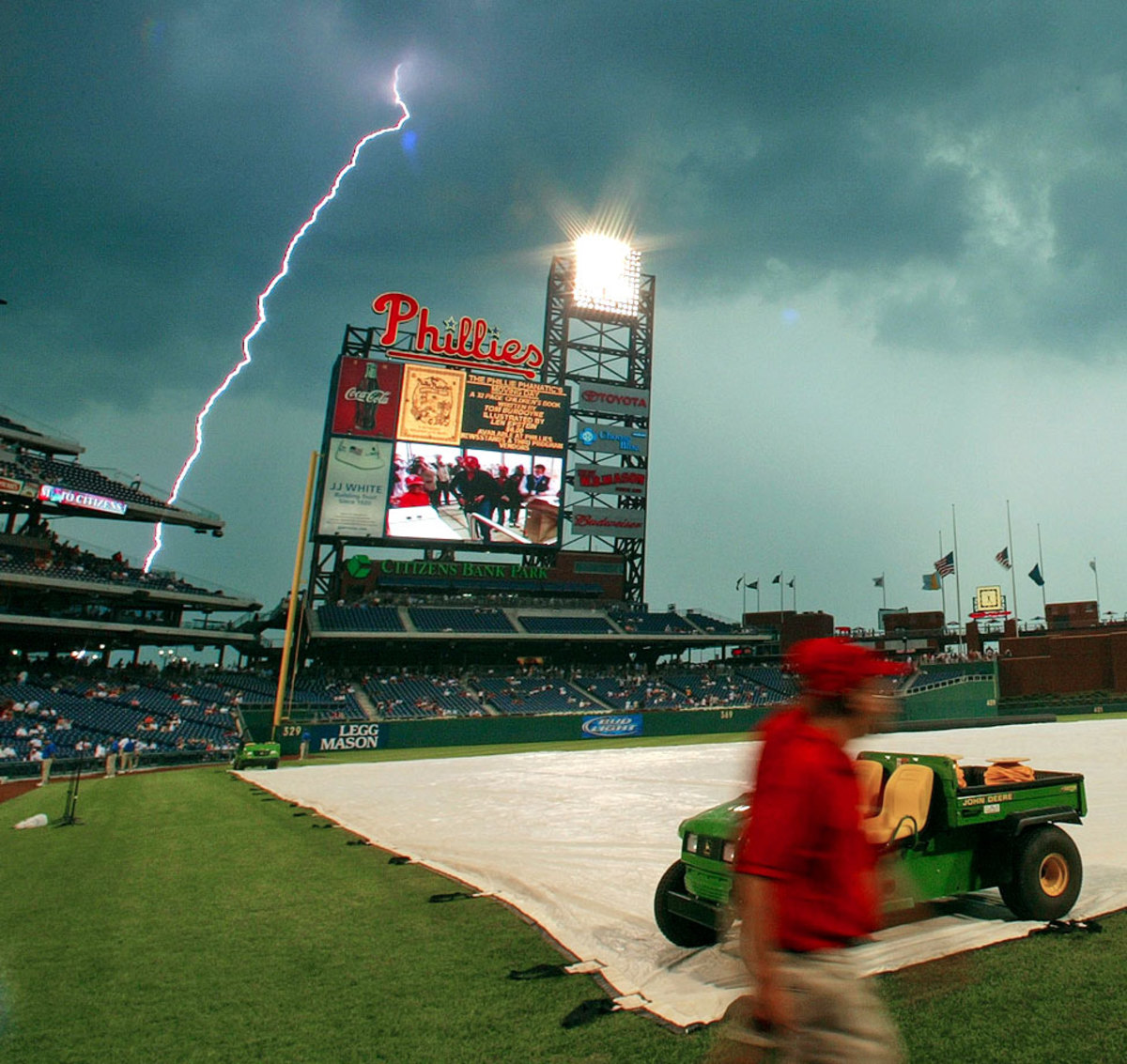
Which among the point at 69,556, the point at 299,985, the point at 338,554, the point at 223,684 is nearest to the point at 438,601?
the point at 338,554

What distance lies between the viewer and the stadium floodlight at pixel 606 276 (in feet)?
194

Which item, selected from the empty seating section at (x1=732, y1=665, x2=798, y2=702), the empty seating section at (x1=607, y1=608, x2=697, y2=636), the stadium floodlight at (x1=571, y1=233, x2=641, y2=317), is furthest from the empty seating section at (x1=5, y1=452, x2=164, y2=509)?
the empty seating section at (x1=732, y1=665, x2=798, y2=702)

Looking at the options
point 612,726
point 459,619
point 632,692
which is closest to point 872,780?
point 612,726

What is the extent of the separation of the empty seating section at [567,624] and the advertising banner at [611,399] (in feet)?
51.0

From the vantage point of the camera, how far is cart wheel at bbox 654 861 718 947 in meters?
5.41

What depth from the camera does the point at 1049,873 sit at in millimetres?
5801

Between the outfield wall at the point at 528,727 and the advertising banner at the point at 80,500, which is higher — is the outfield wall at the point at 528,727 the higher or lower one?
the lower one

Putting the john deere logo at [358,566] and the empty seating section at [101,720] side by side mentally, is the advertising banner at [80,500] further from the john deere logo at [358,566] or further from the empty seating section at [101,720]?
the john deere logo at [358,566]

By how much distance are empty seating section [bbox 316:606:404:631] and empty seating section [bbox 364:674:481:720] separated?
3.15 meters

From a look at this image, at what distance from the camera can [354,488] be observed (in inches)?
1817

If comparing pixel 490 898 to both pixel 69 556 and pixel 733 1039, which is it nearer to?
pixel 733 1039

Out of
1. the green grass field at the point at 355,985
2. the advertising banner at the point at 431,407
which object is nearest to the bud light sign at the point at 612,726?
the advertising banner at the point at 431,407

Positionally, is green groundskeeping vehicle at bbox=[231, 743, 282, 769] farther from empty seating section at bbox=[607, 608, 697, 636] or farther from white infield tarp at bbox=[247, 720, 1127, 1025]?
empty seating section at bbox=[607, 608, 697, 636]

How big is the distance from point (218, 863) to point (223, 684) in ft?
117
